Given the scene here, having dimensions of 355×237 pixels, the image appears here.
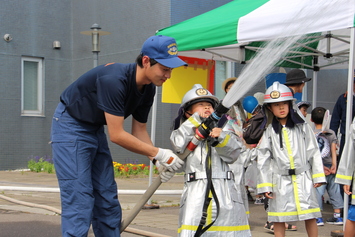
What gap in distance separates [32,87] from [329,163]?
404 inches

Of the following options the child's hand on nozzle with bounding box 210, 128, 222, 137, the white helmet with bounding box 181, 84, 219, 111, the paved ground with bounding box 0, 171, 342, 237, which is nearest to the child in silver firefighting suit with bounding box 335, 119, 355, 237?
the paved ground with bounding box 0, 171, 342, 237

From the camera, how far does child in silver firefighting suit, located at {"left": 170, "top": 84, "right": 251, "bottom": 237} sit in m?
4.30

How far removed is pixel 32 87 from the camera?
612 inches

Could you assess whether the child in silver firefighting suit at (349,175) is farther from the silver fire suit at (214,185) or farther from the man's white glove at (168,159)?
the man's white glove at (168,159)

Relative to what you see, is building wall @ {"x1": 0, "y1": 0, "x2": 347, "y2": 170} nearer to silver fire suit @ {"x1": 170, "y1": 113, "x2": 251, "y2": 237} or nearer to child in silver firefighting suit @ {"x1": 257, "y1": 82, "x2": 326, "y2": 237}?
child in silver firefighting suit @ {"x1": 257, "y1": 82, "x2": 326, "y2": 237}

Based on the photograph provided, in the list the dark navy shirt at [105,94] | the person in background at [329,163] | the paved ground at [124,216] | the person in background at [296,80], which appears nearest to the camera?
the dark navy shirt at [105,94]

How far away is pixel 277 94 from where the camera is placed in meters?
5.34

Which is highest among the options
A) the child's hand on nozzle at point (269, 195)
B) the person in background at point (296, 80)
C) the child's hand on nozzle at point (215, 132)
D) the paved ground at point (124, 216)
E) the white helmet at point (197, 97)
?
the person in background at point (296, 80)

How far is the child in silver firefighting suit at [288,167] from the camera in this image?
17.2 feet

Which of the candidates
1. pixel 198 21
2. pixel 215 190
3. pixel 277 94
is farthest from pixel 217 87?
pixel 215 190

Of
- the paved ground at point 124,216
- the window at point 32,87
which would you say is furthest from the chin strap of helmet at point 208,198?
the window at point 32,87

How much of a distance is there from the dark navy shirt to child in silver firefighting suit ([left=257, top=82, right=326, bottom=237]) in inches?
63.5

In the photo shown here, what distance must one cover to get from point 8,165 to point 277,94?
438 inches

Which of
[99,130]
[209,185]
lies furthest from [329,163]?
[99,130]
